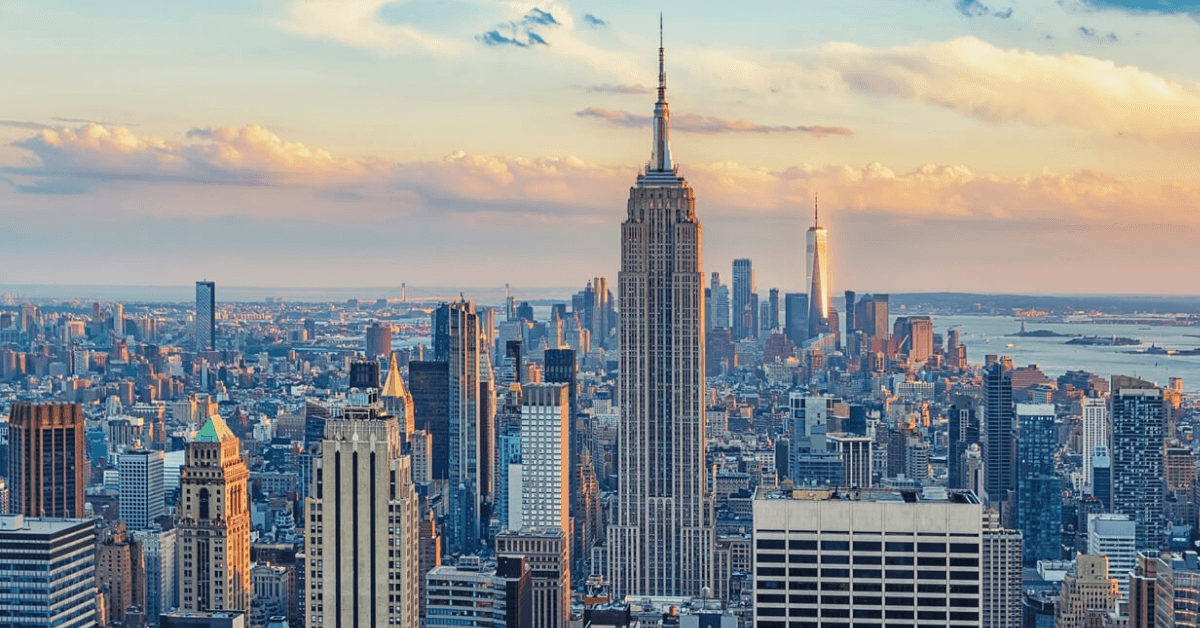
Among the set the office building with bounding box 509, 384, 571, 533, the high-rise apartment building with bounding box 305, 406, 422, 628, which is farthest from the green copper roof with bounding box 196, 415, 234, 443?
the high-rise apartment building with bounding box 305, 406, 422, 628

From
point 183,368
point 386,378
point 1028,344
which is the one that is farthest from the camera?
point 183,368

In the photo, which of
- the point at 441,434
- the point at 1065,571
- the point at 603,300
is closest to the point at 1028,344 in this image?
the point at 1065,571

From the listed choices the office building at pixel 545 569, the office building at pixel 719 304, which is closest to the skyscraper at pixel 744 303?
the office building at pixel 719 304

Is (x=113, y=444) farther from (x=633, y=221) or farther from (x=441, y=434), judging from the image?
(x=633, y=221)

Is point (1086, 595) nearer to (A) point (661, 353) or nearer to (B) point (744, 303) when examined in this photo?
(A) point (661, 353)

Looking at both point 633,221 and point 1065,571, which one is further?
point 633,221

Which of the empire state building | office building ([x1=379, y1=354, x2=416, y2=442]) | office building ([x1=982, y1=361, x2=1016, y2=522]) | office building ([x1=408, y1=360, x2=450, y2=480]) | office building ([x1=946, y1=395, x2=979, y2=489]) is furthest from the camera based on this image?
the empire state building

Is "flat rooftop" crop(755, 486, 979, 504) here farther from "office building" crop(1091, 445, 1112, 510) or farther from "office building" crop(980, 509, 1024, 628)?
"office building" crop(1091, 445, 1112, 510)

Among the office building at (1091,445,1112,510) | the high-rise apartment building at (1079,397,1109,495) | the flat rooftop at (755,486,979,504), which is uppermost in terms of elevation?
the flat rooftop at (755,486,979,504)
